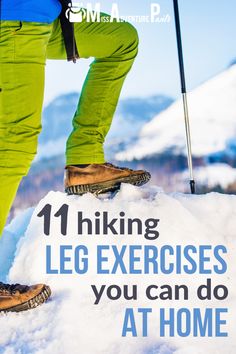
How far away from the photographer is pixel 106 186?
8.99ft

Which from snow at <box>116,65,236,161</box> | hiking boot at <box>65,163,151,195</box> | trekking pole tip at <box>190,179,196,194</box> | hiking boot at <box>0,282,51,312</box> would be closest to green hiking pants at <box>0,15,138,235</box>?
hiking boot at <box>0,282,51,312</box>

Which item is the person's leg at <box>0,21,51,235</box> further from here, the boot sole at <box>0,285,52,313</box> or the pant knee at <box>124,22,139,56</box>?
the pant knee at <box>124,22,139,56</box>

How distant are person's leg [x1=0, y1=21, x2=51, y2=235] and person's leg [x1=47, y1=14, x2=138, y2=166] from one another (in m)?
0.39

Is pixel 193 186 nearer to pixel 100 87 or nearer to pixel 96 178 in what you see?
pixel 96 178

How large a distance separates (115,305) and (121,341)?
0.61 ft

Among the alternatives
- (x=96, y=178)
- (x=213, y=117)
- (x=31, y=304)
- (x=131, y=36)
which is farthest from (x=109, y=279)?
(x=213, y=117)

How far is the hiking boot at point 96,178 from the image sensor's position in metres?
2.66

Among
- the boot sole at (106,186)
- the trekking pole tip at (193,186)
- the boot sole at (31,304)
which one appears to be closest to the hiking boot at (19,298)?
the boot sole at (31,304)

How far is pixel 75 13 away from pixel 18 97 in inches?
20.1

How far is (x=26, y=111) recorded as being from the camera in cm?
209

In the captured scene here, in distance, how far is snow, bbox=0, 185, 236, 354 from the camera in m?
2.01

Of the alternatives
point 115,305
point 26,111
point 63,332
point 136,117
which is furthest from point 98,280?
point 136,117

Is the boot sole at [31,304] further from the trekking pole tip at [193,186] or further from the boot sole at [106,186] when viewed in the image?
the trekking pole tip at [193,186]

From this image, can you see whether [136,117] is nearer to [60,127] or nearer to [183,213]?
[60,127]
